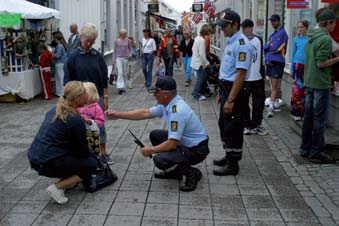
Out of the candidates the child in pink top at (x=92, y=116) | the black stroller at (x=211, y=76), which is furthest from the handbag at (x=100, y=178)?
the black stroller at (x=211, y=76)

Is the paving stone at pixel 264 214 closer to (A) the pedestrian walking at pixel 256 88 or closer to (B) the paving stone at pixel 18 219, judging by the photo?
(B) the paving stone at pixel 18 219

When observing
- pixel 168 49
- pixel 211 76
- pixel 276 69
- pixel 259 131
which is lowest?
pixel 259 131

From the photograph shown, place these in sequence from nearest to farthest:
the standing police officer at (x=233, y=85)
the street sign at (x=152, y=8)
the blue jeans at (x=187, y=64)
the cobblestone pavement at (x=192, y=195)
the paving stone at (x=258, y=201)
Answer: the cobblestone pavement at (x=192, y=195)
the paving stone at (x=258, y=201)
the standing police officer at (x=233, y=85)
the blue jeans at (x=187, y=64)
the street sign at (x=152, y=8)

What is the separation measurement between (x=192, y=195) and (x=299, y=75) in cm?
387

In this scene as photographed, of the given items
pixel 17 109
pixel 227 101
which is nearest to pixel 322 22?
pixel 227 101

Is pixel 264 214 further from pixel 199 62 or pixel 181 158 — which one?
pixel 199 62

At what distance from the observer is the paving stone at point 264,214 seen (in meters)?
4.47

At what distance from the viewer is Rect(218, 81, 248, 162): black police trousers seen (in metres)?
5.55

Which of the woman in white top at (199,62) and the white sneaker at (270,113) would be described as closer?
the white sneaker at (270,113)

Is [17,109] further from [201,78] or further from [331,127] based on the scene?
[331,127]

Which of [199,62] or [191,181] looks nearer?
[191,181]

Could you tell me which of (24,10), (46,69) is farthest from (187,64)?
(24,10)

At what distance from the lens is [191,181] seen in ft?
17.2

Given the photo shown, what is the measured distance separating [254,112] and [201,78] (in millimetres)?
4058
